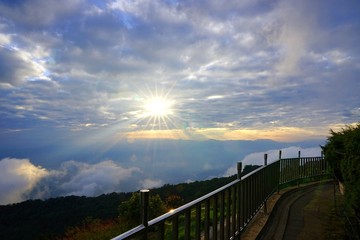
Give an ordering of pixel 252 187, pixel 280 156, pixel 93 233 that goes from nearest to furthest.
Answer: pixel 252 187 < pixel 93 233 < pixel 280 156

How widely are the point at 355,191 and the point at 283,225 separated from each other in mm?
3513

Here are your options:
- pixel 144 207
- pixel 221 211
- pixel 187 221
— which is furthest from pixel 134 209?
pixel 144 207

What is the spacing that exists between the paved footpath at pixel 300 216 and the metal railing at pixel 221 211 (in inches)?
25.1

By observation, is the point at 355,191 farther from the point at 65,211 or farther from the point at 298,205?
the point at 65,211

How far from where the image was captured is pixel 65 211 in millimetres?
51125

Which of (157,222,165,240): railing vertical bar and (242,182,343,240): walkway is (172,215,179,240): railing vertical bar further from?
(242,182,343,240): walkway

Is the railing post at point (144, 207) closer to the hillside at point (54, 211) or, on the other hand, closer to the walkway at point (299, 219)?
the walkway at point (299, 219)

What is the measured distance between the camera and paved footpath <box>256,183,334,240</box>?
27.0ft

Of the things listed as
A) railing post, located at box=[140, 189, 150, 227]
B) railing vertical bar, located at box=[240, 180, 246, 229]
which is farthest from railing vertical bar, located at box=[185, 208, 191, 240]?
railing vertical bar, located at box=[240, 180, 246, 229]

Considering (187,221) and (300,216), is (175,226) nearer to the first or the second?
(187,221)

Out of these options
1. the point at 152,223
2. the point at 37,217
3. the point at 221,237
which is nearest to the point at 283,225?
the point at 221,237

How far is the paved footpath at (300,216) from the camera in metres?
8.24

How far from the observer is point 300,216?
33.7 feet

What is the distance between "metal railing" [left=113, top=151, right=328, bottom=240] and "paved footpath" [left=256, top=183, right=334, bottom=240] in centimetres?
64
